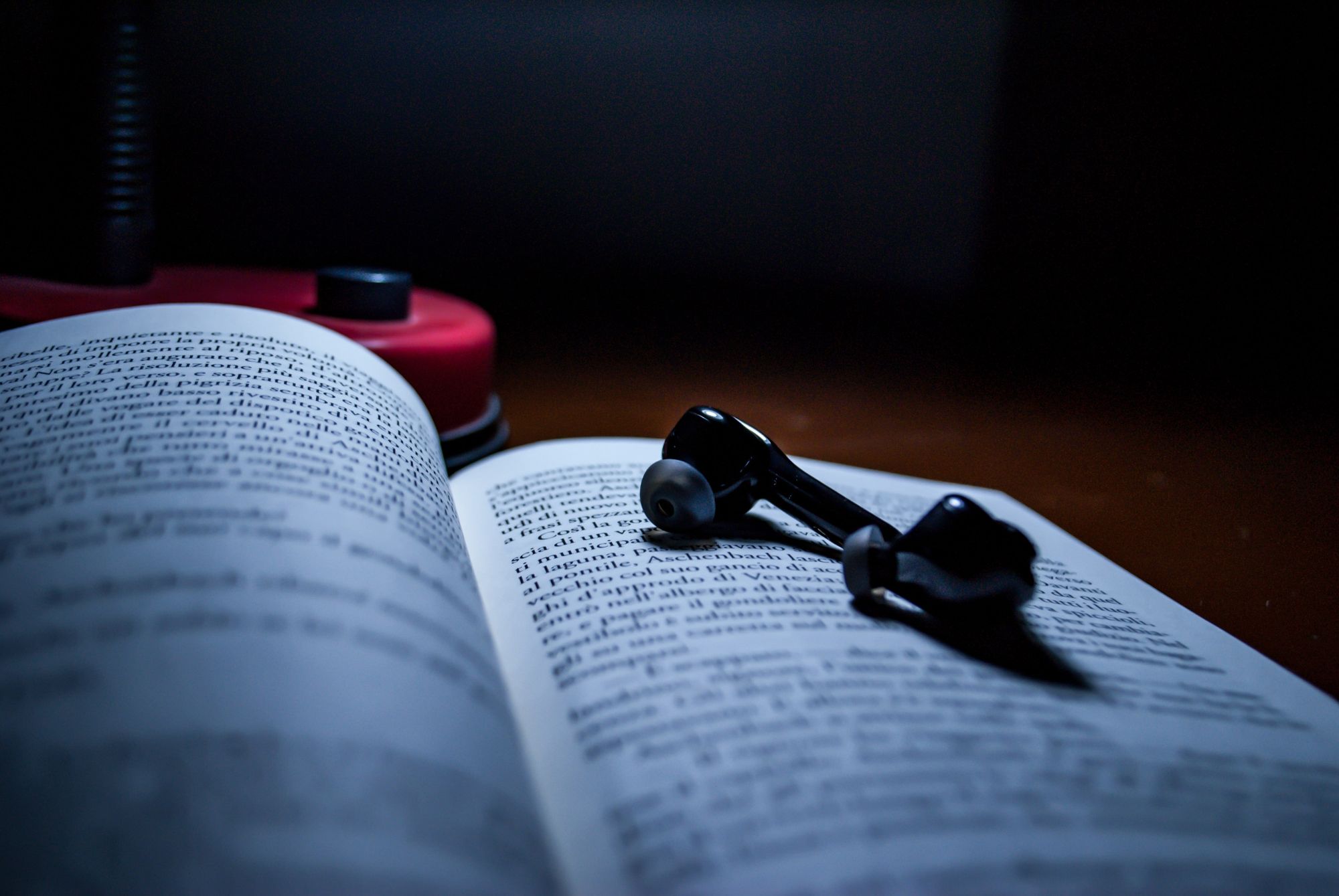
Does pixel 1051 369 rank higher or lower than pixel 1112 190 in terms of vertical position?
lower

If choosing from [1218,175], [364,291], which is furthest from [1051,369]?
[364,291]

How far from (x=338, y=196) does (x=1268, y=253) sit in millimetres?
1374

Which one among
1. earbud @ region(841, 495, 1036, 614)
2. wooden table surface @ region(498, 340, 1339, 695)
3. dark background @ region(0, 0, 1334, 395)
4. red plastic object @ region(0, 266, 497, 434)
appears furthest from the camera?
dark background @ region(0, 0, 1334, 395)

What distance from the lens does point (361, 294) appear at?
Answer: 77cm

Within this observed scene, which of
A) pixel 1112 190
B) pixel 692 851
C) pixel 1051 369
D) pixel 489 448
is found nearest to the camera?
pixel 692 851

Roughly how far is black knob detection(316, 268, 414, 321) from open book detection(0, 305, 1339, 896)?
24 cm

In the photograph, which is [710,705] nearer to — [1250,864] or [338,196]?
[1250,864]

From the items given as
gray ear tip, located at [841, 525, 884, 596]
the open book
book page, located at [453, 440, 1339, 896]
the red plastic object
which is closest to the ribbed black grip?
the red plastic object

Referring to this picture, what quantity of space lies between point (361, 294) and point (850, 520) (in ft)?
1.42

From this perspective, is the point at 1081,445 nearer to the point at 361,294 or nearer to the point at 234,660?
the point at 361,294

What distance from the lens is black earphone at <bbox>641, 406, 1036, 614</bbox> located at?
0.45m

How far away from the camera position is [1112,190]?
162 centimetres

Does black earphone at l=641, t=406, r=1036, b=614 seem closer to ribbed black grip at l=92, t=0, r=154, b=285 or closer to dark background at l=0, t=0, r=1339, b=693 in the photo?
dark background at l=0, t=0, r=1339, b=693

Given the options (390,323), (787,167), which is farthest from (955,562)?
(787,167)
